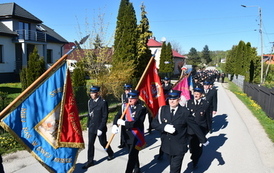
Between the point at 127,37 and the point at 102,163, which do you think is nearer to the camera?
the point at 102,163

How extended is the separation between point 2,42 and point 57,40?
8177 mm

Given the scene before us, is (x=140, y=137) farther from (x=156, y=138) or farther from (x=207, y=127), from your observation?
(x=156, y=138)

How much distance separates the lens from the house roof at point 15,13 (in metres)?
22.3

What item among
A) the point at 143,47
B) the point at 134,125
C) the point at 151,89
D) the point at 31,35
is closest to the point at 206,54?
the point at 143,47

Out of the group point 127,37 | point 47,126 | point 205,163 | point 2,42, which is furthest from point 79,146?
point 2,42

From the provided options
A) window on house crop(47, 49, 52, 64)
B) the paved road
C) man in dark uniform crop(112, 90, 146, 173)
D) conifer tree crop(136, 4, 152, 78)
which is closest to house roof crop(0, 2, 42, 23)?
window on house crop(47, 49, 52, 64)

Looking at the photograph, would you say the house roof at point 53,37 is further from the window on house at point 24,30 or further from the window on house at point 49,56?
the window on house at point 24,30

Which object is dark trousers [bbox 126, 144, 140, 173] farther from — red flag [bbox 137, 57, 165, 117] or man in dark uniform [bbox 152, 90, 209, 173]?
red flag [bbox 137, 57, 165, 117]

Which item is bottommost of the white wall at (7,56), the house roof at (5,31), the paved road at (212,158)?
the paved road at (212,158)

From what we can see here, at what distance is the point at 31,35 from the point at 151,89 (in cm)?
2228

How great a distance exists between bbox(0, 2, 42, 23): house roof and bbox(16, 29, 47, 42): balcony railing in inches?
45.4

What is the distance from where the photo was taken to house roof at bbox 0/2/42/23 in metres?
22.3

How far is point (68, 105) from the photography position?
411 centimetres

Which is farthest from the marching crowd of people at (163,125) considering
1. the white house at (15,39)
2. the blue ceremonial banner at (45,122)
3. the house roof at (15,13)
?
the house roof at (15,13)
